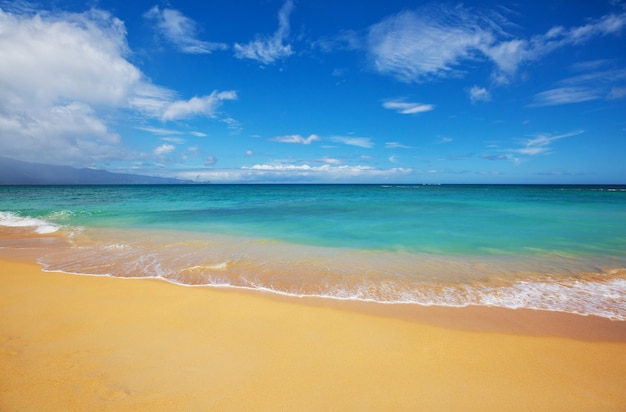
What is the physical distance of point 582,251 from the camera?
908 centimetres

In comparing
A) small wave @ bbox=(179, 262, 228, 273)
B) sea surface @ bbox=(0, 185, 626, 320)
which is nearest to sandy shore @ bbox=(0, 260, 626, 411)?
sea surface @ bbox=(0, 185, 626, 320)

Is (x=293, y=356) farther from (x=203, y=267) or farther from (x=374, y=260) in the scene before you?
(x=374, y=260)

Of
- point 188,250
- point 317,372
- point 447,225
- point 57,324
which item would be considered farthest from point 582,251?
point 57,324

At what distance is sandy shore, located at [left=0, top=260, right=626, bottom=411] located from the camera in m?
2.89

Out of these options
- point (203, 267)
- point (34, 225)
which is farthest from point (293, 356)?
point (34, 225)

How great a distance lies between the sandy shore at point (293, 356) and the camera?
2889 millimetres

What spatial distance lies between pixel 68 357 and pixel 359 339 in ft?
12.0

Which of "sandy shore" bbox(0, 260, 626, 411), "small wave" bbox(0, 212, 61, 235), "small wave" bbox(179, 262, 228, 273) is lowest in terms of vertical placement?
"small wave" bbox(0, 212, 61, 235)

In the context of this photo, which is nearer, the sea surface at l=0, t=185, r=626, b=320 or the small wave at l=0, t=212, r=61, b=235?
the sea surface at l=0, t=185, r=626, b=320

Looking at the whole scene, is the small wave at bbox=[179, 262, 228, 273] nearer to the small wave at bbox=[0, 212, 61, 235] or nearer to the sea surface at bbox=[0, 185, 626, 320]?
the sea surface at bbox=[0, 185, 626, 320]

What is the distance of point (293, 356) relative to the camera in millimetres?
Answer: 3570

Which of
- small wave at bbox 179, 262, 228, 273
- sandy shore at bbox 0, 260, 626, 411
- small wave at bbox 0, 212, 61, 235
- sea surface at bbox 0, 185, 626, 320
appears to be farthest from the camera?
small wave at bbox 0, 212, 61, 235

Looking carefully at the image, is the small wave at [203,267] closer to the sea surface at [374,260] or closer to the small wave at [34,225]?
the sea surface at [374,260]

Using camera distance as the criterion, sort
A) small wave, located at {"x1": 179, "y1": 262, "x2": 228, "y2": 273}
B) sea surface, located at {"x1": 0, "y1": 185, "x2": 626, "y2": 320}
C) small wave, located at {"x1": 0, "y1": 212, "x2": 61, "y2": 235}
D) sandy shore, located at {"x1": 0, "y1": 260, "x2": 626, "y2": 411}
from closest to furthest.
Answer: sandy shore, located at {"x1": 0, "y1": 260, "x2": 626, "y2": 411} < sea surface, located at {"x1": 0, "y1": 185, "x2": 626, "y2": 320} < small wave, located at {"x1": 179, "y1": 262, "x2": 228, "y2": 273} < small wave, located at {"x1": 0, "y1": 212, "x2": 61, "y2": 235}
